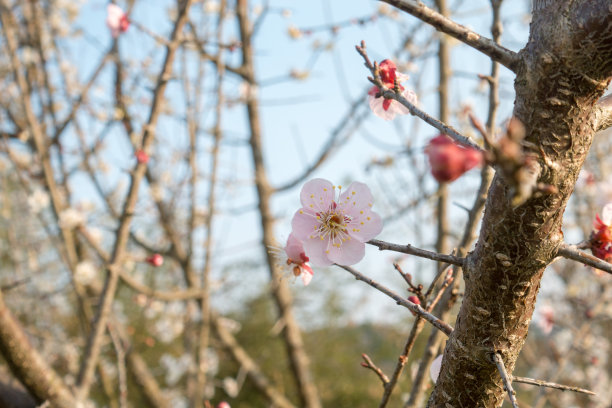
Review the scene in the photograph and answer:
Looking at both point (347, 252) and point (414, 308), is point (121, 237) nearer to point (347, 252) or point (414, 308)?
point (347, 252)

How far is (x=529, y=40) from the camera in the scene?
568 millimetres

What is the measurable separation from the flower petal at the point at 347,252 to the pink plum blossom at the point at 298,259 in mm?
111

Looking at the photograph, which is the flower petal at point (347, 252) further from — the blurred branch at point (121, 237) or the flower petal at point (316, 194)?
the blurred branch at point (121, 237)

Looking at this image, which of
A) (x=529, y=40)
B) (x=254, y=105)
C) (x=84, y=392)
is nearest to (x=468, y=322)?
(x=529, y=40)

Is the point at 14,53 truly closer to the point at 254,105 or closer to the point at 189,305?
the point at 189,305

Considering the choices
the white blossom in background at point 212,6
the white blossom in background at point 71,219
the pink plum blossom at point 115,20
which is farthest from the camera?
the white blossom in background at point 212,6

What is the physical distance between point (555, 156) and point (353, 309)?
253 inches

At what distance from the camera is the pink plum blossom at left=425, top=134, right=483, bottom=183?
16.5 inches

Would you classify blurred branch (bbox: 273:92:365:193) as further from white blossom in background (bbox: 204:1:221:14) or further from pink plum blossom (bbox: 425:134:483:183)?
pink plum blossom (bbox: 425:134:483:183)

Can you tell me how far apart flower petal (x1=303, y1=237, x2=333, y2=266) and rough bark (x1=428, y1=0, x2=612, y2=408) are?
20 centimetres

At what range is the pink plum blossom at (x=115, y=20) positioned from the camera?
2.15 m

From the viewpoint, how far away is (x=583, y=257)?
0.56 meters

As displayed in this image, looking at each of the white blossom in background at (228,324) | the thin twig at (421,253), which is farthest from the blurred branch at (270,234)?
the thin twig at (421,253)

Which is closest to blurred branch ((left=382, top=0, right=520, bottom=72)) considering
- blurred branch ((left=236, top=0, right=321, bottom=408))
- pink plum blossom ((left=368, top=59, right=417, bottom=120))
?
pink plum blossom ((left=368, top=59, right=417, bottom=120))
